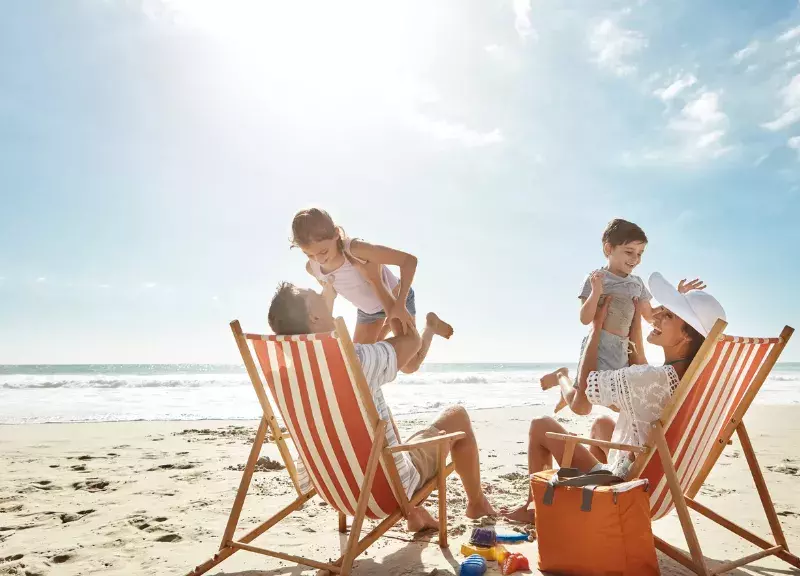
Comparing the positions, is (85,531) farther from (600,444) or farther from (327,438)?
(600,444)

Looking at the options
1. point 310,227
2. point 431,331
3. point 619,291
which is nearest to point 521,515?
point 431,331

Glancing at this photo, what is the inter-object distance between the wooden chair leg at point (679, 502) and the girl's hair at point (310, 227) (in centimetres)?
220

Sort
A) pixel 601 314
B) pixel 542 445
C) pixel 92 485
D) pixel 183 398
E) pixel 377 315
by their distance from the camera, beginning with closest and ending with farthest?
pixel 542 445 < pixel 601 314 < pixel 377 315 < pixel 92 485 < pixel 183 398

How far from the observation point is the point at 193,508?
12.9 ft

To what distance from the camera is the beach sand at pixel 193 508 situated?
2.87m

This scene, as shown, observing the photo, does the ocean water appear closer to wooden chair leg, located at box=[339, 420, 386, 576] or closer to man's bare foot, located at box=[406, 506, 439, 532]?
man's bare foot, located at box=[406, 506, 439, 532]

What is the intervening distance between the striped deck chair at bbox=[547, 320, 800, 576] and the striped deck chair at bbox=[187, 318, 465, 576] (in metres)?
0.87

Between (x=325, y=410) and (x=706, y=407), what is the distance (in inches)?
72.7

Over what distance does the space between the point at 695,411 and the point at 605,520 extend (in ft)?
2.54

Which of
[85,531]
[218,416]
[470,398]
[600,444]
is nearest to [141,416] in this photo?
[218,416]

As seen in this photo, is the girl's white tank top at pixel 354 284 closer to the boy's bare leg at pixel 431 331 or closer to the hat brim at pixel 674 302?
the boy's bare leg at pixel 431 331

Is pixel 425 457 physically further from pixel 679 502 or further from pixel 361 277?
pixel 361 277

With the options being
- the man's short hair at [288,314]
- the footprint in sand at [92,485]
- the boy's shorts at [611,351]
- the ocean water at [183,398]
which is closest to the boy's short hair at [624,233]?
the boy's shorts at [611,351]

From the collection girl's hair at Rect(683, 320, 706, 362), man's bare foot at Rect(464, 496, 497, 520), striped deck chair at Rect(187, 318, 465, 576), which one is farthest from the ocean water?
girl's hair at Rect(683, 320, 706, 362)
